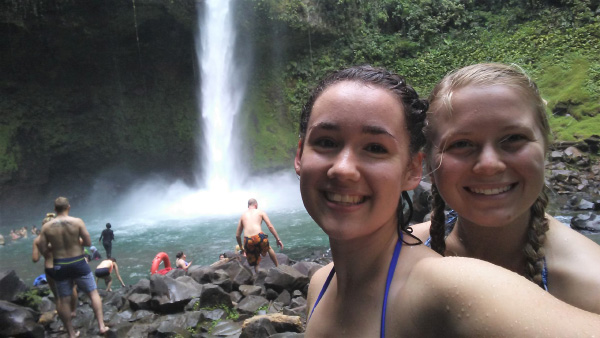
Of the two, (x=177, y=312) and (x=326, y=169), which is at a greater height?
(x=326, y=169)

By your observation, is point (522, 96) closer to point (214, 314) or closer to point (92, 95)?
point (214, 314)

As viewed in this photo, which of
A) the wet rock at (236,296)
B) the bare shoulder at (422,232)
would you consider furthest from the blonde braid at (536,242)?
the wet rock at (236,296)

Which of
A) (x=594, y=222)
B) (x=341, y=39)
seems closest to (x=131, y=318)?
(x=594, y=222)

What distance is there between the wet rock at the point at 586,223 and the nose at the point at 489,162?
30.5 feet

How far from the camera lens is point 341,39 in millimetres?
23734

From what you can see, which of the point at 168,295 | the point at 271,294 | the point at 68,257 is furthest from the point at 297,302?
the point at 68,257

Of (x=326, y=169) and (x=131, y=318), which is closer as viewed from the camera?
(x=326, y=169)

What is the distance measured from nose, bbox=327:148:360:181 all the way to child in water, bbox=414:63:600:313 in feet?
1.63

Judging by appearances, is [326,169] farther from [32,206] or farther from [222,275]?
[32,206]

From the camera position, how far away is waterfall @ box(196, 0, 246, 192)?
21.5 m

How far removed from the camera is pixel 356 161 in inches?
48.7

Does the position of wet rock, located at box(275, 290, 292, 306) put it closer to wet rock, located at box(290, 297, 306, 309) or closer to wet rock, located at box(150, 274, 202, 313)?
wet rock, located at box(290, 297, 306, 309)

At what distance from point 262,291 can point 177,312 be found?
132 centimetres

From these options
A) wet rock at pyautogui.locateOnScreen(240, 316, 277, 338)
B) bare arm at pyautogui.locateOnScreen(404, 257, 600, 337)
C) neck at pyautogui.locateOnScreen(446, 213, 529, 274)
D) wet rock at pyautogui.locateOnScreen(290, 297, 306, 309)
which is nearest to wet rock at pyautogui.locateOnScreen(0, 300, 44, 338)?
wet rock at pyautogui.locateOnScreen(240, 316, 277, 338)
